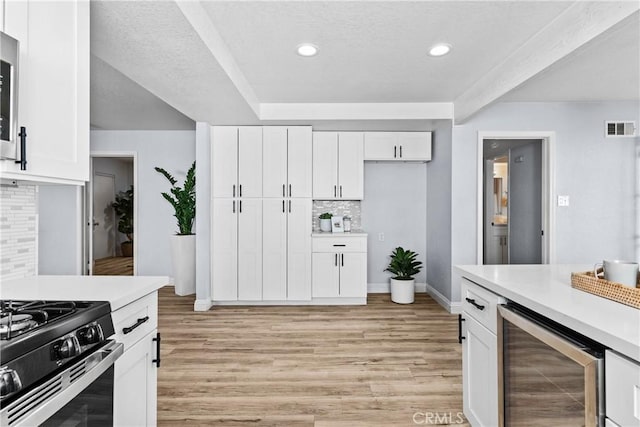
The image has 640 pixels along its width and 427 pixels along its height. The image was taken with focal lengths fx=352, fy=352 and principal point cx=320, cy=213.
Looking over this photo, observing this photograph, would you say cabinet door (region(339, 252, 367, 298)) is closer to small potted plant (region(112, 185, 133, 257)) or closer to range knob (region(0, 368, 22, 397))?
range knob (region(0, 368, 22, 397))

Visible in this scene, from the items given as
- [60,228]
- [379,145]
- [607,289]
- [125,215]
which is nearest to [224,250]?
[60,228]

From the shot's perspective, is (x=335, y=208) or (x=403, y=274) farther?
(x=335, y=208)

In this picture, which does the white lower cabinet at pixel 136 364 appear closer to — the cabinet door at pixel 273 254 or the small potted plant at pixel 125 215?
the cabinet door at pixel 273 254

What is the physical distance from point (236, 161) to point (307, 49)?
2043mm

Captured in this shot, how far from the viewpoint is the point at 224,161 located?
4.32 meters

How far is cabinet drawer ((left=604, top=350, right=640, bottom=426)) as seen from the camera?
88 cm

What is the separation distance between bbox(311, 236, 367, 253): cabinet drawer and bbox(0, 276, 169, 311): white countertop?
275 centimetres

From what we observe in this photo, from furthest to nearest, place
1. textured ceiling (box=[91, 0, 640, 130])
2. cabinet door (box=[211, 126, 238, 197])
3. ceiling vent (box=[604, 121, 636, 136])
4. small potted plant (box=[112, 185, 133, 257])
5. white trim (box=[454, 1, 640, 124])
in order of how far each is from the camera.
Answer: small potted plant (box=[112, 185, 133, 257])
cabinet door (box=[211, 126, 238, 197])
ceiling vent (box=[604, 121, 636, 136])
textured ceiling (box=[91, 0, 640, 130])
white trim (box=[454, 1, 640, 124])

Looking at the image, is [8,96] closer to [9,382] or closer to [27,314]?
[27,314]

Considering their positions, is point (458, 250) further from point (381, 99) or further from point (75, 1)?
point (75, 1)

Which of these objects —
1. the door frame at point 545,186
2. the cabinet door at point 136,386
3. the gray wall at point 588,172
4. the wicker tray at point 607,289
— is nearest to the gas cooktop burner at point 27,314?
the cabinet door at point 136,386

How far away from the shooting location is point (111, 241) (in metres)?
8.10

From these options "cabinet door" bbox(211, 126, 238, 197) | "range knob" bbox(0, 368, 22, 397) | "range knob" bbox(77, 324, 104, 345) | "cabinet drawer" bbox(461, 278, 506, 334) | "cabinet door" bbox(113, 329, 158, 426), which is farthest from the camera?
"cabinet door" bbox(211, 126, 238, 197)

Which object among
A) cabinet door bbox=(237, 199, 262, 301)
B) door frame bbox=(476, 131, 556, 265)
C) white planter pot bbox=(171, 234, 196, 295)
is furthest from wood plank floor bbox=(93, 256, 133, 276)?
door frame bbox=(476, 131, 556, 265)
